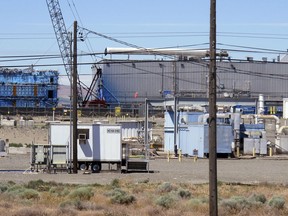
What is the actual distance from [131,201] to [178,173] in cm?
1667

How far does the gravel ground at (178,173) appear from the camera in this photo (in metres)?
37.1

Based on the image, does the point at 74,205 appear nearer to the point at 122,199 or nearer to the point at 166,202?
the point at 122,199

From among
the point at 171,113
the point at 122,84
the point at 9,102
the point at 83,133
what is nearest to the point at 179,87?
the point at 122,84

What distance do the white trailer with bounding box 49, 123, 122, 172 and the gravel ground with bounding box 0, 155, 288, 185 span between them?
0.79m

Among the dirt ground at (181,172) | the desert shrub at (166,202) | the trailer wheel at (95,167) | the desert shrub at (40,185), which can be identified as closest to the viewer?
the desert shrub at (166,202)

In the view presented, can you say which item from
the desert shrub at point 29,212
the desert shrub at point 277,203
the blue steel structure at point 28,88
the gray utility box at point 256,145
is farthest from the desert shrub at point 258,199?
the blue steel structure at point 28,88

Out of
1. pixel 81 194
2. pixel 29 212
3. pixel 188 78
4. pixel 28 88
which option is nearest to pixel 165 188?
pixel 81 194

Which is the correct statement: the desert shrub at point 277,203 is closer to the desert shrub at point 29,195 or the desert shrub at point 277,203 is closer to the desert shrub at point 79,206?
the desert shrub at point 79,206

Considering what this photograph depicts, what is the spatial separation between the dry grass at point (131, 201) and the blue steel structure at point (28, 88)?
76.2 m

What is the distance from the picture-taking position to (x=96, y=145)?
4147 cm

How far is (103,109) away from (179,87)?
1311cm

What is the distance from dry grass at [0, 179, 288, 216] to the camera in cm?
2202

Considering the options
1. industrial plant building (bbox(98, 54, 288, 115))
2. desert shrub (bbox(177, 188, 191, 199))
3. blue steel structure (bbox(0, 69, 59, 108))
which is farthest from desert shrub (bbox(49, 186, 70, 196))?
blue steel structure (bbox(0, 69, 59, 108))

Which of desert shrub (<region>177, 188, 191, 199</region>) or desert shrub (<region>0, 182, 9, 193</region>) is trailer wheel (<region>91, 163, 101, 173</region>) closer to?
desert shrub (<region>0, 182, 9, 193</region>)
